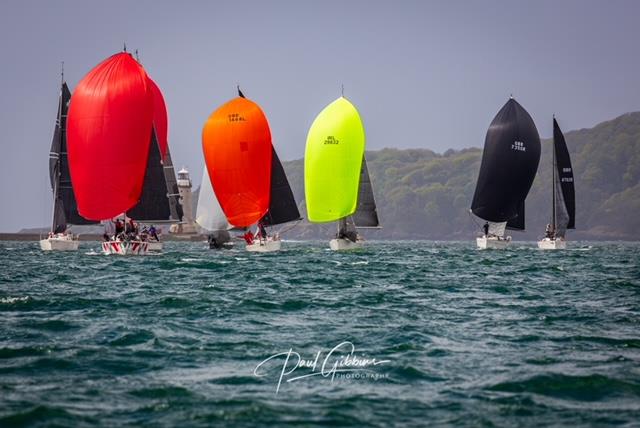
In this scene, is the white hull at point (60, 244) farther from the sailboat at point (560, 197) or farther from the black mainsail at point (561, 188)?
the black mainsail at point (561, 188)

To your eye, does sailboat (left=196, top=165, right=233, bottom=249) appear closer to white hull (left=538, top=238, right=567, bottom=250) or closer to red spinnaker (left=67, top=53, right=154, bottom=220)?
red spinnaker (left=67, top=53, right=154, bottom=220)

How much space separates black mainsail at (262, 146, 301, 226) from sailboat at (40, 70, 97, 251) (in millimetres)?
11225

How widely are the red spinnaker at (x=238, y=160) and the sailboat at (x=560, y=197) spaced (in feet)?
84.7

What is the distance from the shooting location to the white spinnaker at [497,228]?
68312 mm

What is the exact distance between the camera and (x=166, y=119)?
6272 centimetres

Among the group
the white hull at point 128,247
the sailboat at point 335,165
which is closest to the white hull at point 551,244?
the sailboat at point 335,165

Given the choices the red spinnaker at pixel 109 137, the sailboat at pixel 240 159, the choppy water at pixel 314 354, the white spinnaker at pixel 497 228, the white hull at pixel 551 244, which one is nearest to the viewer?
the choppy water at pixel 314 354

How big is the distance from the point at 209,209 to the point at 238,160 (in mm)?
7308

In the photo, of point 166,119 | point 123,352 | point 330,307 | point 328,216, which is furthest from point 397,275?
point 166,119

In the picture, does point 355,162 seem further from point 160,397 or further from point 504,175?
point 160,397

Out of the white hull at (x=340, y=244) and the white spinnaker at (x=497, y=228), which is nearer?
the white hull at (x=340, y=244)

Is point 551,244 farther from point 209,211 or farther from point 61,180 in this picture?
point 61,180

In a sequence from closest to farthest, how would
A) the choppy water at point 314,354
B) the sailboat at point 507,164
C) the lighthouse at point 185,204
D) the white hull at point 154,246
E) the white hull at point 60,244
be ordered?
the choppy water at point 314,354 < the white hull at point 154,246 < the white hull at point 60,244 < the sailboat at point 507,164 < the lighthouse at point 185,204

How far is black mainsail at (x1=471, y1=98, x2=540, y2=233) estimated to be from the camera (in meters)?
65.4
